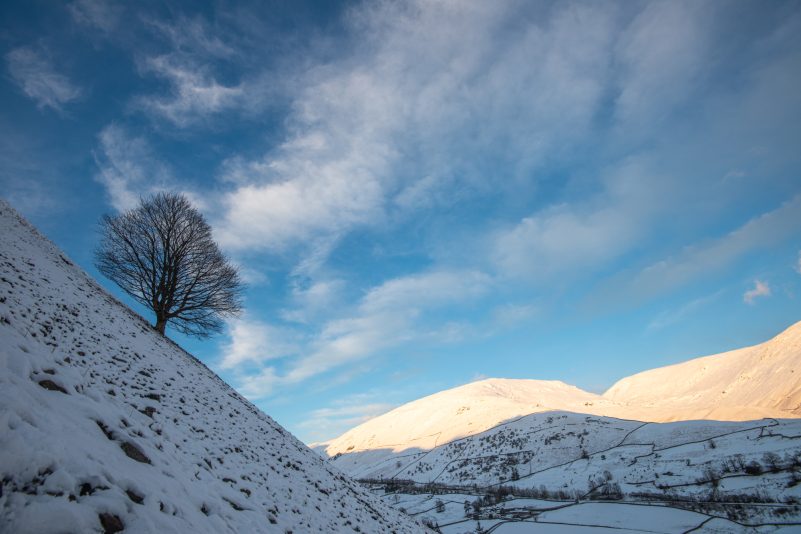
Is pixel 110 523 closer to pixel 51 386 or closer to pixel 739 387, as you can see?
pixel 51 386

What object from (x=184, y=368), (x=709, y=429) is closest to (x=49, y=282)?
(x=184, y=368)

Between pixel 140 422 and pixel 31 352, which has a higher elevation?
pixel 31 352

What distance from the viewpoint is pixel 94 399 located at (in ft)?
23.5

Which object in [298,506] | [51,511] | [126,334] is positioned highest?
[126,334]

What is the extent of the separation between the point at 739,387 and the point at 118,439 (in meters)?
79.3

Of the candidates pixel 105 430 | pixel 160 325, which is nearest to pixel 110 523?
pixel 105 430

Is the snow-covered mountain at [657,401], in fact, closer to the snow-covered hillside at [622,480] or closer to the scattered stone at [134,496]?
the snow-covered hillside at [622,480]

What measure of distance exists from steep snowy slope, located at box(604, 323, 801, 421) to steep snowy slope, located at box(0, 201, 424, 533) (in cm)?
5083

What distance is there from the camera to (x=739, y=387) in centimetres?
5569

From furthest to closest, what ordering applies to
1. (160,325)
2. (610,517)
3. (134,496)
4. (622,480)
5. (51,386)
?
(622,480)
(610,517)
(160,325)
(51,386)
(134,496)

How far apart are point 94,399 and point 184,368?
1011 cm

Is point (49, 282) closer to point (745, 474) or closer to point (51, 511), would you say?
point (51, 511)

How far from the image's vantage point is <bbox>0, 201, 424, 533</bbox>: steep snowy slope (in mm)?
4098

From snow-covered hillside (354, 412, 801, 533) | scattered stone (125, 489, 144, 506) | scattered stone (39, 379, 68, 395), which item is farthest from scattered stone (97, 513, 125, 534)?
snow-covered hillside (354, 412, 801, 533)
